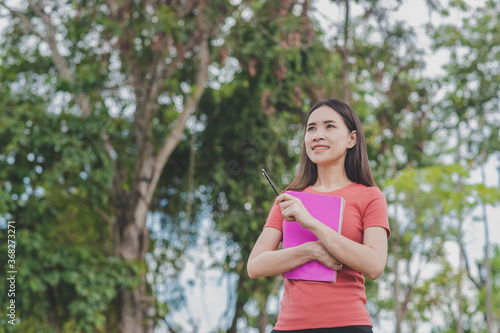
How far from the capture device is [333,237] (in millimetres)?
1537

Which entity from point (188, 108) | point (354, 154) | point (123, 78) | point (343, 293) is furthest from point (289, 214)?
point (123, 78)

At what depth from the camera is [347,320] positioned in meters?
1.54

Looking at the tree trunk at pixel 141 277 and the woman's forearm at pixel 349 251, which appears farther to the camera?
the tree trunk at pixel 141 277

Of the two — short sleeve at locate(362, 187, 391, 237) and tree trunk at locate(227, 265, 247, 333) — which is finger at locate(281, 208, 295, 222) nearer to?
short sleeve at locate(362, 187, 391, 237)

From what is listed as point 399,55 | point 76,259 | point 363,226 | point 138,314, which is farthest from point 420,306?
point 363,226

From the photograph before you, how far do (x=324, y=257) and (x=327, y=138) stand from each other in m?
0.38

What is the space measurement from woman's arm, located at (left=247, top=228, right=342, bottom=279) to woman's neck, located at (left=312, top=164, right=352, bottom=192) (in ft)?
0.80

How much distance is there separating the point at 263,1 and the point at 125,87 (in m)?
2.15

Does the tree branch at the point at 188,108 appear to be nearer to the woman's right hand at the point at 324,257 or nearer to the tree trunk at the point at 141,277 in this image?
the tree trunk at the point at 141,277

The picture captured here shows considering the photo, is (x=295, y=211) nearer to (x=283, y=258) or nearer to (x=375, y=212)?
(x=283, y=258)

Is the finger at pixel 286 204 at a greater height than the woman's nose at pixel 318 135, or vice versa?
the woman's nose at pixel 318 135

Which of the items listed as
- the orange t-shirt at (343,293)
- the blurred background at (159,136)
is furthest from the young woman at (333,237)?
the blurred background at (159,136)

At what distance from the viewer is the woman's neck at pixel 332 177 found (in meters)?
1.79

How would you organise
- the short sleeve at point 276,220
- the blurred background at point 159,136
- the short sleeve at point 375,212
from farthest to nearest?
1. the blurred background at point 159,136
2. the short sleeve at point 276,220
3. the short sleeve at point 375,212
